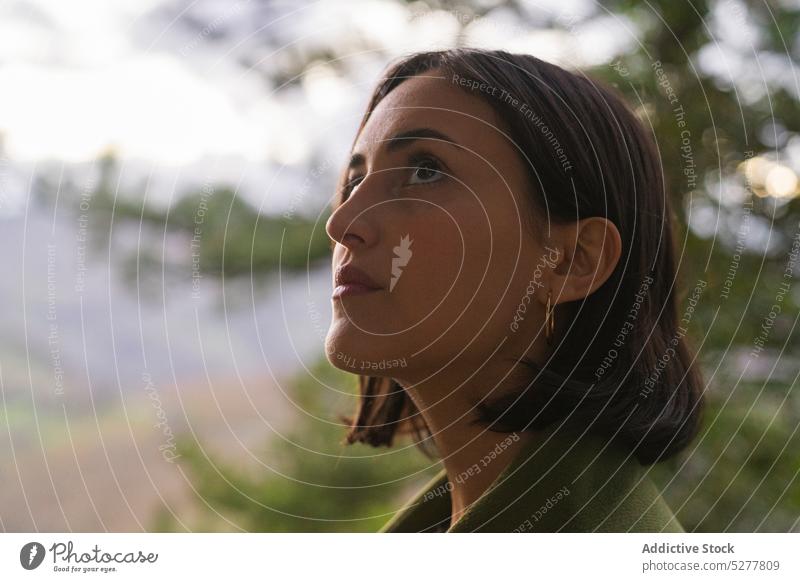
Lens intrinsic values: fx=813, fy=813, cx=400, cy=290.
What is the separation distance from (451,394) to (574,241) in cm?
13

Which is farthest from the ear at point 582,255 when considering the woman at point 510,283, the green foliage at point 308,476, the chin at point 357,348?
the green foliage at point 308,476

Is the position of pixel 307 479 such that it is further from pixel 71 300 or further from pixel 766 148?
pixel 766 148

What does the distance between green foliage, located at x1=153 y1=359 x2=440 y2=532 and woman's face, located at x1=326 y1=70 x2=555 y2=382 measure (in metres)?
0.33

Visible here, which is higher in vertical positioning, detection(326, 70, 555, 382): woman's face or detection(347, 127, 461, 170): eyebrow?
detection(347, 127, 461, 170): eyebrow

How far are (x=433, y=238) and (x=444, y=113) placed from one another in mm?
81

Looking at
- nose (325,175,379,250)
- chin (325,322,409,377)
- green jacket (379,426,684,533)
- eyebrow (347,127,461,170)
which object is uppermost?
eyebrow (347,127,461,170)

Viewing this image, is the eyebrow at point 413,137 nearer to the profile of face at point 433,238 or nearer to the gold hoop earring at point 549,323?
the profile of face at point 433,238

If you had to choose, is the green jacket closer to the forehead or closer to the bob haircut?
the bob haircut

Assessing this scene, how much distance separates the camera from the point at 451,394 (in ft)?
1.80

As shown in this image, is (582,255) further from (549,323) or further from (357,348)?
(357,348)

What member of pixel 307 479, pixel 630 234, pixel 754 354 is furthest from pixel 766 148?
pixel 307 479

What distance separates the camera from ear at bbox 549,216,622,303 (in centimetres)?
53

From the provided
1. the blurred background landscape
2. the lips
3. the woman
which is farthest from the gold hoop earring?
the blurred background landscape

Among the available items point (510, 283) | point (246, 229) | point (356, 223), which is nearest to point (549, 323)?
point (510, 283)
